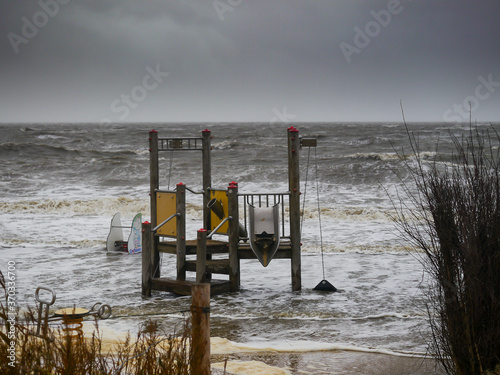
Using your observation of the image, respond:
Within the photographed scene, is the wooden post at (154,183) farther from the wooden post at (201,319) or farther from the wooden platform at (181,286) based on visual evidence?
the wooden post at (201,319)

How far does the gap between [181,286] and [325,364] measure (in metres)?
3.83

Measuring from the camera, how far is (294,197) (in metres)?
9.98

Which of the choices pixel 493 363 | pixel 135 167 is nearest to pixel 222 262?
pixel 493 363

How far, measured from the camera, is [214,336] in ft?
25.8

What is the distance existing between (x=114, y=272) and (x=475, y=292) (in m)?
8.87

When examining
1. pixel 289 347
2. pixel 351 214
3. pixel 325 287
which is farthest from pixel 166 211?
pixel 351 214

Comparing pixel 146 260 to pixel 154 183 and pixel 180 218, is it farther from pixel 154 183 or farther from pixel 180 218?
pixel 154 183

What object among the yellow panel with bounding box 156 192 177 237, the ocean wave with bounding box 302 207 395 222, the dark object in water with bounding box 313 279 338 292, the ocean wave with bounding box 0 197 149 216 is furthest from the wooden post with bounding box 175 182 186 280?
the ocean wave with bounding box 0 197 149 216

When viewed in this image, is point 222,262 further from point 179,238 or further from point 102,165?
point 102,165

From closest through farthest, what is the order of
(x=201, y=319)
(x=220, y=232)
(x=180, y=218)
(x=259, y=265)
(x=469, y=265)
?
(x=201, y=319) < (x=469, y=265) < (x=180, y=218) < (x=220, y=232) < (x=259, y=265)

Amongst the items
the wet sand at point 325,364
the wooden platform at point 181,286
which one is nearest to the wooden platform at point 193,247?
the wooden platform at point 181,286

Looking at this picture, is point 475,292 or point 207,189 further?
point 207,189

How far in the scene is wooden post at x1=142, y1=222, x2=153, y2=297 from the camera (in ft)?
32.6

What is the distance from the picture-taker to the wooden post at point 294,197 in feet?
32.3
